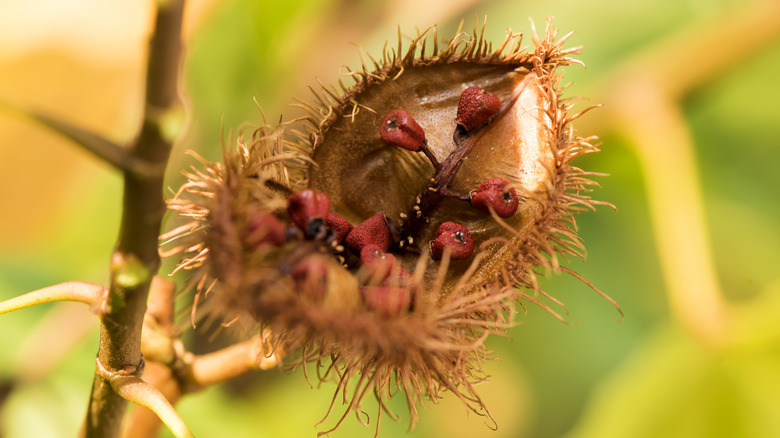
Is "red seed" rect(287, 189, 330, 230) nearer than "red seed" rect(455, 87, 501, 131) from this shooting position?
Yes

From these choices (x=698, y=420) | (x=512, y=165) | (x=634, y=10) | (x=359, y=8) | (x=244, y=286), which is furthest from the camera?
(x=359, y=8)

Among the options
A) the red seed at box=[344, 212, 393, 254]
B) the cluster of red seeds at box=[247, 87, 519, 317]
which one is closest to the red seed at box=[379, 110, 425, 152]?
the cluster of red seeds at box=[247, 87, 519, 317]

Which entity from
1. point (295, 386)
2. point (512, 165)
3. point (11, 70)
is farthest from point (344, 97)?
point (11, 70)

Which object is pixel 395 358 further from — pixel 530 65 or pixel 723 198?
pixel 723 198

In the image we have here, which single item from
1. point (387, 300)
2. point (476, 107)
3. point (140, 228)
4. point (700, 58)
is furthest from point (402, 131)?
point (700, 58)

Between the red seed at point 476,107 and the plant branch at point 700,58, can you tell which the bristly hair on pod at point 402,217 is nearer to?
the red seed at point 476,107

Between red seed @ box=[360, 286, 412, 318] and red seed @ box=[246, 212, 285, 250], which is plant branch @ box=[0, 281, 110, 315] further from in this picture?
red seed @ box=[360, 286, 412, 318]
